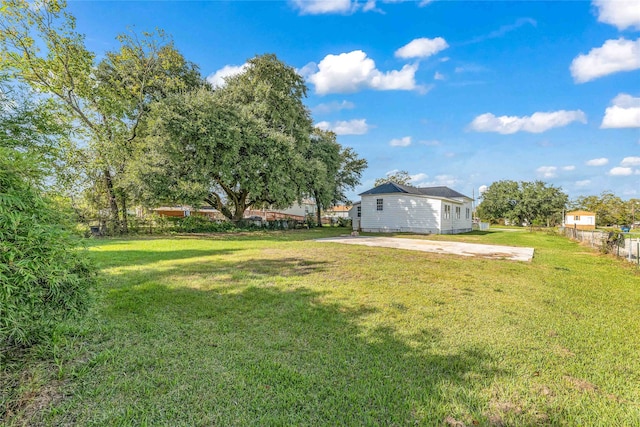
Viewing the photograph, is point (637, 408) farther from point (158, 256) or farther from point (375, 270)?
point (158, 256)

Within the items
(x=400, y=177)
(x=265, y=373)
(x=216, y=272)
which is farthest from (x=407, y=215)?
(x=400, y=177)

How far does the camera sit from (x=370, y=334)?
3414 millimetres

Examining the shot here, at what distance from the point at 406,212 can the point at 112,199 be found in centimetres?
1832

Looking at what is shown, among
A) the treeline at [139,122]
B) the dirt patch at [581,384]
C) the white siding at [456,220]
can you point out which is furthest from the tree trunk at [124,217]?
the white siding at [456,220]

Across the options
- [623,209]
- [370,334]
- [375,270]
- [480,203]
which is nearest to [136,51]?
[375,270]

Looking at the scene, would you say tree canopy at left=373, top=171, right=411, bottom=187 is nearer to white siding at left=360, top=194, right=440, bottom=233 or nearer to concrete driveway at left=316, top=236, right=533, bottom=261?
white siding at left=360, top=194, right=440, bottom=233

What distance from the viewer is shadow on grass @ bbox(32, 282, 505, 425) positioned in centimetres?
205

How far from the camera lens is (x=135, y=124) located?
17203mm

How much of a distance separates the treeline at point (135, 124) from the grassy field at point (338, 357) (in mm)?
11438

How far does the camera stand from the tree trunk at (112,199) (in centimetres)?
1630

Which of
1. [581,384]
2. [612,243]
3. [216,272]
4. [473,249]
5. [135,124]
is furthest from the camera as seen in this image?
[135,124]

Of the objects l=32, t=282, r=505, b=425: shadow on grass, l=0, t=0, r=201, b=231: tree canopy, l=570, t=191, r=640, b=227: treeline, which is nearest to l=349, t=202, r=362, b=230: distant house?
l=0, t=0, r=201, b=231: tree canopy

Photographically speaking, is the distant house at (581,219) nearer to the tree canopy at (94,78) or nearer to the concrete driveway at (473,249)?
the concrete driveway at (473,249)

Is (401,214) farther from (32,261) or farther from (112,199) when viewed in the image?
(32,261)
